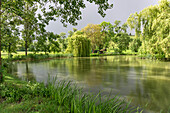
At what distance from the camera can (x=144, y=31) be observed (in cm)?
2202

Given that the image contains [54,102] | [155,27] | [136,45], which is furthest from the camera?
[136,45]

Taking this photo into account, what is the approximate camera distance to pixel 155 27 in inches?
760

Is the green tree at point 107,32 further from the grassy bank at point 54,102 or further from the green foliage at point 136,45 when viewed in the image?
the grassy bank at point 54,102

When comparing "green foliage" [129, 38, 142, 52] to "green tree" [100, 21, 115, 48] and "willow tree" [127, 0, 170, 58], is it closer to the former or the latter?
"green tree" [100, 21, 115, 48]

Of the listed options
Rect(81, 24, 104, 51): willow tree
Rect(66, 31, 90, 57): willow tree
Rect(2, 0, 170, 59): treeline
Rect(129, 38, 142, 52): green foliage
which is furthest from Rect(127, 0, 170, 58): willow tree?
Rect(129, 38, 142, 52): green foliage

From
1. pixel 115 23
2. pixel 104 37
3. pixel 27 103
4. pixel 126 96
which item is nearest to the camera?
pixel 27 103

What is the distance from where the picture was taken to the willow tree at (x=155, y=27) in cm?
1622

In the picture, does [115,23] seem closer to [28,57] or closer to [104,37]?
[104,37]

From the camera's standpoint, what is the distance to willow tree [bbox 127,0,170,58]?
16219 millimetres

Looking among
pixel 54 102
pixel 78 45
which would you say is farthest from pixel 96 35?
pixel 54 102

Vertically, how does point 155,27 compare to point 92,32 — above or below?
below

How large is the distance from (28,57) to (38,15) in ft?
74.2

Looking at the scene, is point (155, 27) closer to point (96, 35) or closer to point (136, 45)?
point (96, 35)

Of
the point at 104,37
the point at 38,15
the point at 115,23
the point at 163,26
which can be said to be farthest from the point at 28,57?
the point at 115,23
